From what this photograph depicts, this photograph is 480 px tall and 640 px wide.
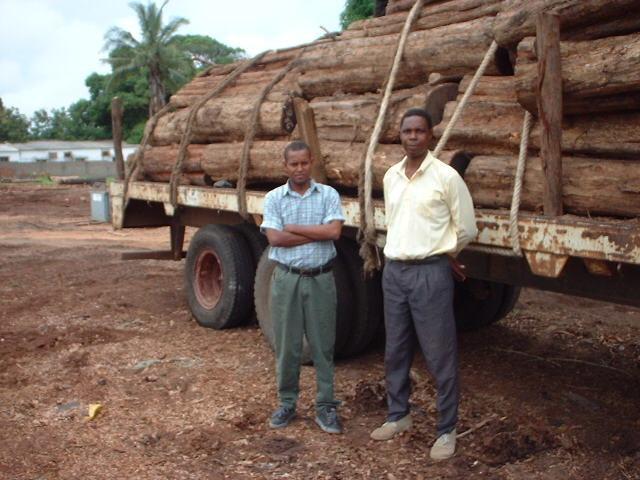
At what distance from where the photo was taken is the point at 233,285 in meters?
7.15

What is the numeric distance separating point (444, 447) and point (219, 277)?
3.78 metres

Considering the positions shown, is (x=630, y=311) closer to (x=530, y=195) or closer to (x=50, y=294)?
(x=530, y=195)

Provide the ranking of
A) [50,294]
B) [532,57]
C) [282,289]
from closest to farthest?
[532,57], [282,289], [50,294]

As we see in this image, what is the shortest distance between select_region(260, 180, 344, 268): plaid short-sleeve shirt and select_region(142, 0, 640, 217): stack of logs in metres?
0.65

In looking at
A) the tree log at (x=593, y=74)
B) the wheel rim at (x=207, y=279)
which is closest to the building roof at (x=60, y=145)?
the wheel rim at (x=207, y=279)

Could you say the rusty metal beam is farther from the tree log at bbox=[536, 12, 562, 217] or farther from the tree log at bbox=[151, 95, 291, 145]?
the tree log at bbox=[151, 95, 291, 145]

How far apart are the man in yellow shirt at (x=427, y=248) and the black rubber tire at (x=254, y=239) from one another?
279 cm

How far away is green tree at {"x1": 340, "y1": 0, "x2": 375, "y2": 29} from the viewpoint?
635 inches

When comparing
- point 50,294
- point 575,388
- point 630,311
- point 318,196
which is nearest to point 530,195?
point 318,196

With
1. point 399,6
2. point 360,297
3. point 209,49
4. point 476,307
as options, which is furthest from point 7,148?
point 360,297

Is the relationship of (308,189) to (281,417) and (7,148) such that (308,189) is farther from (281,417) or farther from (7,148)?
(7,148)

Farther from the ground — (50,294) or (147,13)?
(147,13)

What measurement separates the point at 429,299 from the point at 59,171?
4193cm

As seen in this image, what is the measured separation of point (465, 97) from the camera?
4816 mm
